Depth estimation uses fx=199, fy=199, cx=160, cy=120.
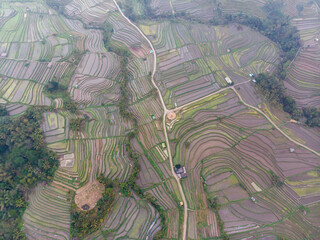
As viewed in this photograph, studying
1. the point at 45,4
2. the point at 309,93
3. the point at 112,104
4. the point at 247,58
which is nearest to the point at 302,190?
the point at 309,93

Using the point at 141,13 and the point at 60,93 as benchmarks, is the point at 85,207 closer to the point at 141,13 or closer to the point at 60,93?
the point at 60,93

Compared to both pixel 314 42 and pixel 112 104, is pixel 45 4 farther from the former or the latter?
pixel 314 42

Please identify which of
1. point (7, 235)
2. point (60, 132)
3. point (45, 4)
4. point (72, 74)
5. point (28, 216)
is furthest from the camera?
point (45, 4)

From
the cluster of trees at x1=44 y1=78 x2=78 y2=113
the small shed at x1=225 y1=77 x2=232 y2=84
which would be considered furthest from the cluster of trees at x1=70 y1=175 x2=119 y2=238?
the small shed at x1=225 y1=77 x2=232 y2=84

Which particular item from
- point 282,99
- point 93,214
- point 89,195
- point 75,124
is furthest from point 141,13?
point 93,214

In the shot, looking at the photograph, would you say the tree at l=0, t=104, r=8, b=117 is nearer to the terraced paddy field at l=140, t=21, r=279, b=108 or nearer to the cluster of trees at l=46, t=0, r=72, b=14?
the terraced paddy field at l=140, t=21, r=279, b=108

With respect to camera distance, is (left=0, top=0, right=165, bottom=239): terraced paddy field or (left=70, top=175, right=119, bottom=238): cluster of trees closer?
(left=70, top=175, right=119, bottom=238): cluster of trees
